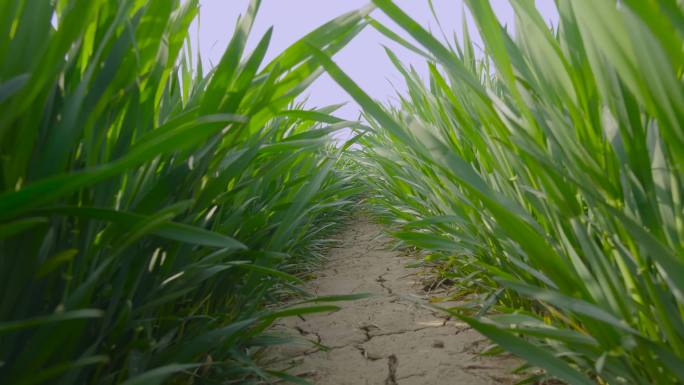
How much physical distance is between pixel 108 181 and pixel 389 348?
28.5 inches

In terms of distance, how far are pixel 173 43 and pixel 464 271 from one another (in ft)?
2.99

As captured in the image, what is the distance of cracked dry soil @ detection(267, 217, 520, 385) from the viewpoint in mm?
879

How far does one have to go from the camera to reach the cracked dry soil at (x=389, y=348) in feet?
2.89

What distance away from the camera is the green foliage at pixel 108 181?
42 centimetres

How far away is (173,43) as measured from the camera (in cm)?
67

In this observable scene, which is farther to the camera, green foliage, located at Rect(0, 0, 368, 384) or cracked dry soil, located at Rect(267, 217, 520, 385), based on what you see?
cracked dry soil, located at Rect(267, 217, 520, 385)

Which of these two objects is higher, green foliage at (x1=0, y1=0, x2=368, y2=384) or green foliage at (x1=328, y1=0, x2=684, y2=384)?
green foliage at (x1=0, y1=0, x2=368, y2=384)

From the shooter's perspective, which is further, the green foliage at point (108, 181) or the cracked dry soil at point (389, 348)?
the cracked dry soil at point (389, 348)

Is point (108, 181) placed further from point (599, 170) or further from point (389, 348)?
point (389, 348)

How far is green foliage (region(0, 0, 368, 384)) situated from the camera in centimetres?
A: 42

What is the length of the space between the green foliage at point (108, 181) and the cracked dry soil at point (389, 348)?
240 mm

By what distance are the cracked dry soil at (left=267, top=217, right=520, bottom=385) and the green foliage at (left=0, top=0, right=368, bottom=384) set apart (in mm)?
240

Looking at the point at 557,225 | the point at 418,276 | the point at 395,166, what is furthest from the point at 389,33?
the point at 418,276

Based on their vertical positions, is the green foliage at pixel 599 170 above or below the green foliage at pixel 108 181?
below
